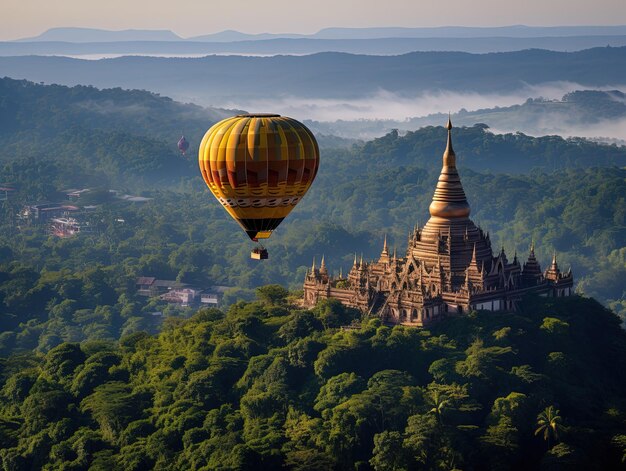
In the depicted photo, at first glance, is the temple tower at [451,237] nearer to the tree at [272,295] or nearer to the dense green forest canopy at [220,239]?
the tree at [272,295]

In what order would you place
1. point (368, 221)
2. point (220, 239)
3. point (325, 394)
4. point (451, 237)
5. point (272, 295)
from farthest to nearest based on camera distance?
point (368, 221) → point (220, 239) → point (272, 295) → point (451, 237) → point (325, 394)

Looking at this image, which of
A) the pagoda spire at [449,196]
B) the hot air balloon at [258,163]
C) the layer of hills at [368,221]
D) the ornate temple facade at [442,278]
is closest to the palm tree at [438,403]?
the ornate temple facade at [442,278]

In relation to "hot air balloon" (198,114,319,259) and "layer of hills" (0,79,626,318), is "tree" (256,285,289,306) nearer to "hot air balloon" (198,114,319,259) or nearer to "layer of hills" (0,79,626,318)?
"hot air balloon" (198,114,319,259)

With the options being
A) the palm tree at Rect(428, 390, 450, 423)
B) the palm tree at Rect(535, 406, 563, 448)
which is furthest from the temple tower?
the palm tree at Rect(535, 406, 563, 448)

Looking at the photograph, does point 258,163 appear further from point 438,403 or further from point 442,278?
point 442,278

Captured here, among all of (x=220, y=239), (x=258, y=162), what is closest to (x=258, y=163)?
(x=258, y=162)

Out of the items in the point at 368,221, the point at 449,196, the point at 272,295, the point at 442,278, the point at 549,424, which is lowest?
the point at 549,424
